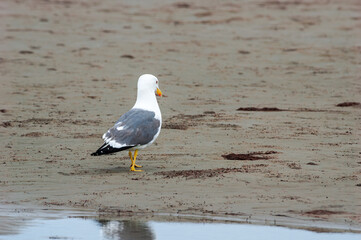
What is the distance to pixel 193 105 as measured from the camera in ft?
44.2

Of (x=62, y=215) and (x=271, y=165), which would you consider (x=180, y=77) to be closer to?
(x=271, y=165)

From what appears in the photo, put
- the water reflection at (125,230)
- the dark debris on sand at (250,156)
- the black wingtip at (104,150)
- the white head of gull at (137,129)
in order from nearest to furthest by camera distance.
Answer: the water reflection at (125,230), the black wingtip at (104,150), the white head of gull at (137,129), the dark debris on sand at (250,156)

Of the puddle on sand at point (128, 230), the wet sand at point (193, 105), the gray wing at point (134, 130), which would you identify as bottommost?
the wet sand at point (193, 105)

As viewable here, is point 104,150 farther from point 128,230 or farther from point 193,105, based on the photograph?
point 193,105

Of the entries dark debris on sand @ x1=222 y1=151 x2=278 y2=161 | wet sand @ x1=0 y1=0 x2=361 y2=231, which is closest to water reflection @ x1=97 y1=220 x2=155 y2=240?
wet sand @ x1=0 y1=0 x2=361 y2=231

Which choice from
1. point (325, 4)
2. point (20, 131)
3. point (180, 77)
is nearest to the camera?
point (20, 131)

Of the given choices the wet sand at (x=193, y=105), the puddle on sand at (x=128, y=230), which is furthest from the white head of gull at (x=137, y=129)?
the puddle on sand at (x=128, y=230)

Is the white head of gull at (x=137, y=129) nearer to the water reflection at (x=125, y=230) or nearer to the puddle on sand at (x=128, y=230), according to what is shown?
the puddle on sand at (x=128, y=230)

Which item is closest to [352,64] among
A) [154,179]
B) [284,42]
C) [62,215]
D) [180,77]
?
[284,42]

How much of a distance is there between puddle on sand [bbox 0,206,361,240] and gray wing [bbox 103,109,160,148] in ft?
5.88

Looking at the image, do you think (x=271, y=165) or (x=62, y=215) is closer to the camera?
(x=62, y=215)

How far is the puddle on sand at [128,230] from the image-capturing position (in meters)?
6.83

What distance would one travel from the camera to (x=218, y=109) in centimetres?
1312

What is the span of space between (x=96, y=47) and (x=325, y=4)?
6.93m
